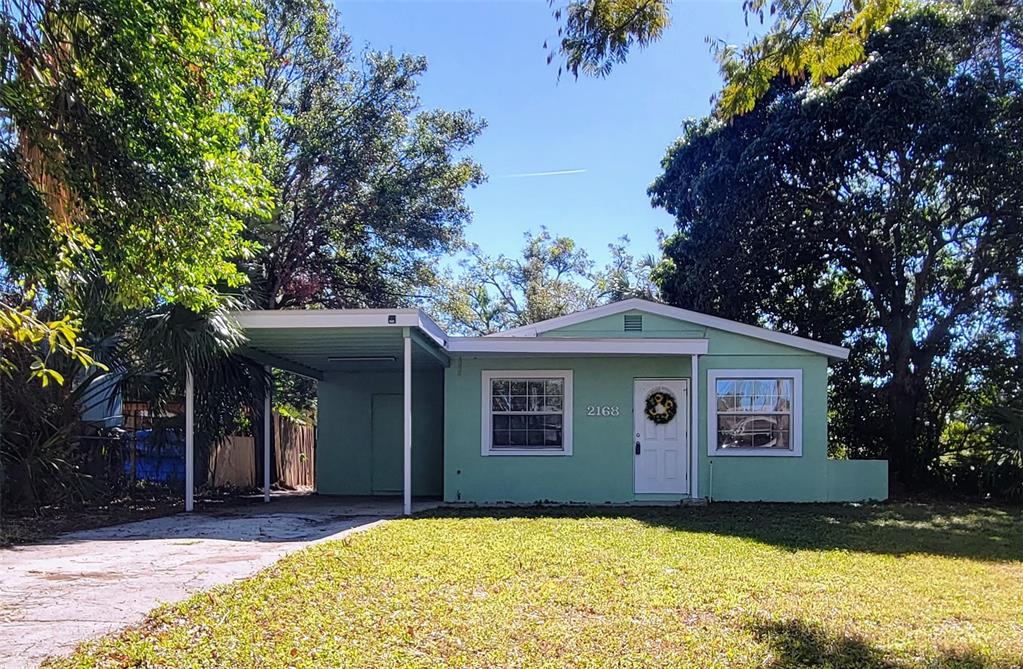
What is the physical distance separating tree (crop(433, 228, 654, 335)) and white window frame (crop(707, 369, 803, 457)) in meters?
18.7

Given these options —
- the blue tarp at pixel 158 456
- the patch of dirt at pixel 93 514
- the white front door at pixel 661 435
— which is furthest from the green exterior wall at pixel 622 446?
the blue tarp at pixel 158 456

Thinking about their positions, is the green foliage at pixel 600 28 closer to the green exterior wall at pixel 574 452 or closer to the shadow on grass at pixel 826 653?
the shadow on grass at pixel 826 653

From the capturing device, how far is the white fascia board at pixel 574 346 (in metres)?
12.1

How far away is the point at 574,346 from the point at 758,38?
6.25m

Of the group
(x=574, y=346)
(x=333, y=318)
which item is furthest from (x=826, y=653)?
(x=574, y=346)

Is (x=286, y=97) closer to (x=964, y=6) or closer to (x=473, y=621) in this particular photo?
(x=964, y=6)

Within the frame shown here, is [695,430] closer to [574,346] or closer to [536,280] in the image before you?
[574,346]

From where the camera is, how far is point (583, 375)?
12820 millimetres

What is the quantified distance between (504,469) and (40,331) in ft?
33.2

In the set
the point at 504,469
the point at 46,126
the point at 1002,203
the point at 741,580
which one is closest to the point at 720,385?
the point at 504,469

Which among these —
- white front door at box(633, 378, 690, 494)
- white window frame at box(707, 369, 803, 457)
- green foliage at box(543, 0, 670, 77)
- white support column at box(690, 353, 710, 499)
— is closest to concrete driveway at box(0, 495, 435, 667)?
white front door at box(633, 378, 690, 494)

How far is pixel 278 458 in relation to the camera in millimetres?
17906

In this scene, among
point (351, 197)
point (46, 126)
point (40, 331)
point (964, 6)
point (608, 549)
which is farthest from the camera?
point (351, 197)

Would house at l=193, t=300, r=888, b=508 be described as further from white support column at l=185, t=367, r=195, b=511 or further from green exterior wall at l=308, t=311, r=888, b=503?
white support column at l=185, t=367, r=195, b=511
